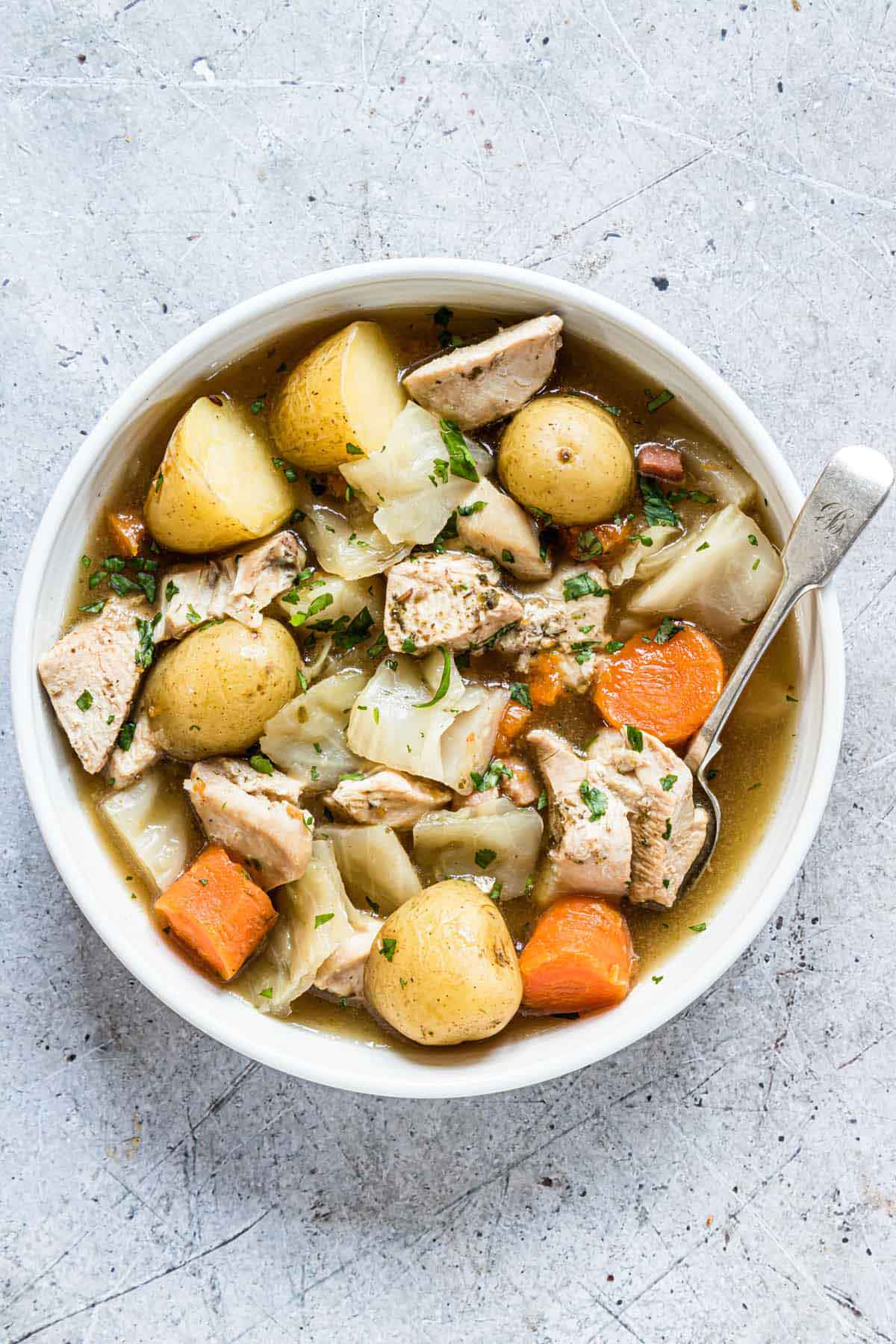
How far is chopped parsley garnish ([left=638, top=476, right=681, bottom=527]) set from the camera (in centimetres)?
244

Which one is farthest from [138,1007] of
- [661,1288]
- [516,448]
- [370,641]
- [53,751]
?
[516,448]

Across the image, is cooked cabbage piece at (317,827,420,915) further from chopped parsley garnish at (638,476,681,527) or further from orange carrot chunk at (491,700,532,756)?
chopped parsley garnish at (638,476,681,527)

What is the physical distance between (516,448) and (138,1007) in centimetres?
159

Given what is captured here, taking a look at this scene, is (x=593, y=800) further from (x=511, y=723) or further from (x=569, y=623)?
(x=569, y=623)

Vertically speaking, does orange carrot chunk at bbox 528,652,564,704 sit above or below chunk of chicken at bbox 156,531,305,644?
below

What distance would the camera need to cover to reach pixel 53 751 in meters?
2.34

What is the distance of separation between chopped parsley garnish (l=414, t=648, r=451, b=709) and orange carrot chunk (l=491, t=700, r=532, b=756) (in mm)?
183

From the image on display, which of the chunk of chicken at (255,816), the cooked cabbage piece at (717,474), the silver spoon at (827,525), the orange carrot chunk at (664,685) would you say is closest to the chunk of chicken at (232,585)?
the chunk of chicken at (255,816)

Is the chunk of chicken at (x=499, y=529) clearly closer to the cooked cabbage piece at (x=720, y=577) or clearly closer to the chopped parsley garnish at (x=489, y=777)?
the cooked cabbage piece at (x=720, y=577)

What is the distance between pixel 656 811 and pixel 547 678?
15.2 inches

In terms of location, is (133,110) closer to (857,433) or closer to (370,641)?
(370,641)

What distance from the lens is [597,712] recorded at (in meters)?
2.51

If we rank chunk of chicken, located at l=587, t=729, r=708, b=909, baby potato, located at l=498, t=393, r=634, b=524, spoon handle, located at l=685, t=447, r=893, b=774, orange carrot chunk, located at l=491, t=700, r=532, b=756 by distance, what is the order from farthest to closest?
orange carrot chunk, located at l=491, t=700, r=532, b=756, chunk of chicken, located at l=587, t=729, r=708, b=909, baby potato, located at l=498, t=393, r=634, b=524, spoon handle, located at l=685, t=447, r=893, b=774

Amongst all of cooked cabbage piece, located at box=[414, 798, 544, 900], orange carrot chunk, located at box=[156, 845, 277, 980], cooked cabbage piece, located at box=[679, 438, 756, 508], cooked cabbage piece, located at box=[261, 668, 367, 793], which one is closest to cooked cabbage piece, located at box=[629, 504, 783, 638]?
cooked cabbage piece, located at box=[679, 438, 756, 508]
